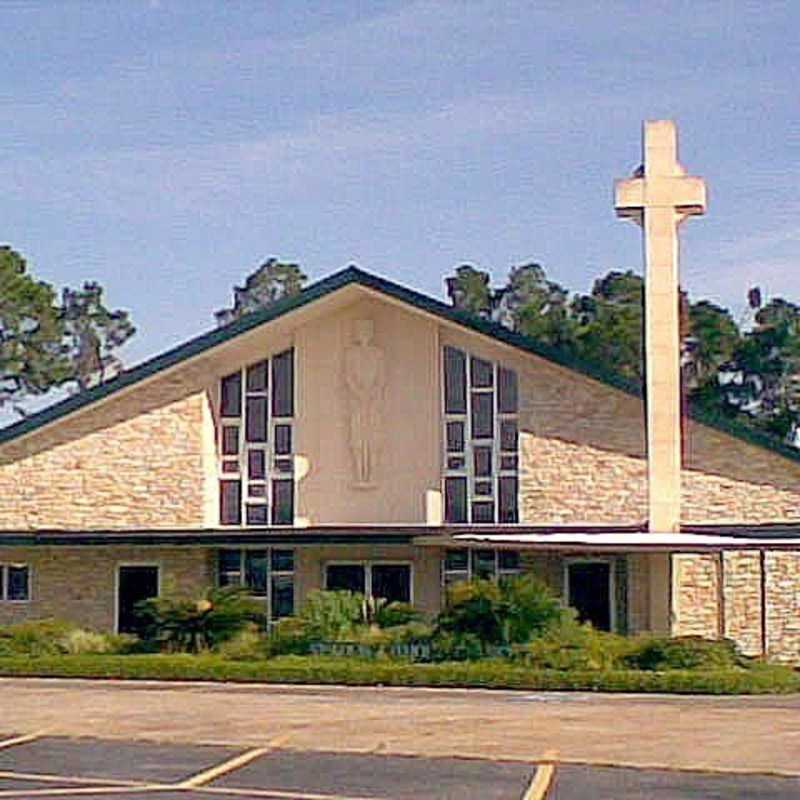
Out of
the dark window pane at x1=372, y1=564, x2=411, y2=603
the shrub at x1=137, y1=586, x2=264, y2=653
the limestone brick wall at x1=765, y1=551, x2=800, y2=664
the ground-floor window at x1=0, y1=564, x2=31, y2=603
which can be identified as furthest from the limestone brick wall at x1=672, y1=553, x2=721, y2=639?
the ground-floor window at x1=0, y1=564, x2=31, y2=603

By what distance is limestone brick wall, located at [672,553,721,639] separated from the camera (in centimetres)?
3161

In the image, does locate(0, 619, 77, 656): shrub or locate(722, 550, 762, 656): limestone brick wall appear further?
locate(722, 550, 762, 656): limestone brick wall

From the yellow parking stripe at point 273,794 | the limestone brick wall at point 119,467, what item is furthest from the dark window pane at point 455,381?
the yellow parking stripe at point 273,794

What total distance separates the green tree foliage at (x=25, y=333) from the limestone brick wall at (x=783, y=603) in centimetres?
3707

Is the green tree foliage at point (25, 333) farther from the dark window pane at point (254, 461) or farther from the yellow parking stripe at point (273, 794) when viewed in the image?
the yellow parking stripe at point (273, 794)

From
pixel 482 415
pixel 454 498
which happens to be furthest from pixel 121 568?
pixel 482 415

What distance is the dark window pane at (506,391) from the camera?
3316 cm

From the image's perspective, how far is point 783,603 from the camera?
32156 millimetres

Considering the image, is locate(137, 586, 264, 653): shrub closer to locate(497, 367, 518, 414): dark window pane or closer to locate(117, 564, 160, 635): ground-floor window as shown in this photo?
locate(117, 564, 160, 635): ground-floor window

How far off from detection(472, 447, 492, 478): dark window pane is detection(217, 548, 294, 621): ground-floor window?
3.68 meters

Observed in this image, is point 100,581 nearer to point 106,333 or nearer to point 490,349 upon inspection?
point 490,349

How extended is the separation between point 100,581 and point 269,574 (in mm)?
3100

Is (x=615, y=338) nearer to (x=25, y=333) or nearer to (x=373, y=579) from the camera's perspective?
(x=25, y=333)

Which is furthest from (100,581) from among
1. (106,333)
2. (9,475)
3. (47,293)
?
(106,333)
